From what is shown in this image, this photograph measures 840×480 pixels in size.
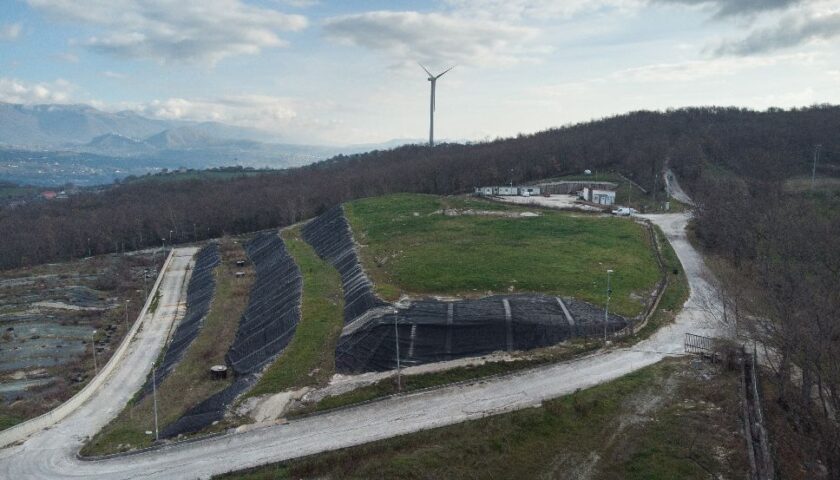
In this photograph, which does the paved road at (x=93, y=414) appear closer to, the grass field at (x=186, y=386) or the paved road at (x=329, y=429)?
the paved road at (x=329, y=429)

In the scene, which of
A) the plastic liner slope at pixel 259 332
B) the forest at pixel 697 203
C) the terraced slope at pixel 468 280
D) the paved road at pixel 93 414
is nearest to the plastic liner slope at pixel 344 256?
the terraced slope at pixel 468 280

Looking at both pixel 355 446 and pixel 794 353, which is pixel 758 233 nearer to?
pixel 794 353

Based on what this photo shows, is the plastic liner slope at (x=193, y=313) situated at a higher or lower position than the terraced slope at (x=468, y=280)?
lower

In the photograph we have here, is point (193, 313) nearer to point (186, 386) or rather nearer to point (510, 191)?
point (186, 386)

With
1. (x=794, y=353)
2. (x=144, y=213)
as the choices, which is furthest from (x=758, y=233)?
(x=144, y=213)

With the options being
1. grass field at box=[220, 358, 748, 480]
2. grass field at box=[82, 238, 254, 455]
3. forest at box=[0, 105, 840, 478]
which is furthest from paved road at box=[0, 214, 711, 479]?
forest at box=[0, 105, 840, 478]

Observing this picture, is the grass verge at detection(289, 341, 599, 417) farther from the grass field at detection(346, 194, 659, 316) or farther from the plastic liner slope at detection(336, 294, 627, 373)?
the grass field at detection(346, 194, 659, 316)
